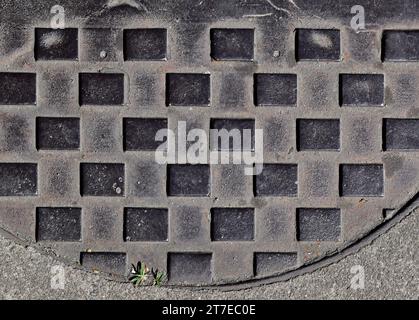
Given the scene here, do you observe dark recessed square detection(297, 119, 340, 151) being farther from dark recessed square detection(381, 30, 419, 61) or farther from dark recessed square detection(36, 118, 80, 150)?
dark recessed square detection(36, 118, 80, 150)

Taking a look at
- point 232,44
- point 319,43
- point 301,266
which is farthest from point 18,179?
point 319,43

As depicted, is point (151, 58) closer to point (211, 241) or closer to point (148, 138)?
point (148, 138)

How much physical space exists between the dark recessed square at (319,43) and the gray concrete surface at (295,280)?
31.6 inches

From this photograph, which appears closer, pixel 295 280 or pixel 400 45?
pixel 400 45

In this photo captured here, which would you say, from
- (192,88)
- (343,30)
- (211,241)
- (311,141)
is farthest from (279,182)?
(343,30)

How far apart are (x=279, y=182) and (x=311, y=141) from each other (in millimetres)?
215

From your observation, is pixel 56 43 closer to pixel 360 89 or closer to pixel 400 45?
pixel 360 89

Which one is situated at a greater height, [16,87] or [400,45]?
[400,45]

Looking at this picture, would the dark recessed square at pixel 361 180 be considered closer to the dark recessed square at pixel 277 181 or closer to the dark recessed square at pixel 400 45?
the dark recessed square at pixel 277 181

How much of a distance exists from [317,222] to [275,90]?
1.90 feet

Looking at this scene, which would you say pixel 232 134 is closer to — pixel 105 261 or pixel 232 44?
pixel 232 44

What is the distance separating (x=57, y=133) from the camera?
89.4 inches

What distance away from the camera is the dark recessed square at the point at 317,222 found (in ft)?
7.62

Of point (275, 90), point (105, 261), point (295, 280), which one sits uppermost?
point (275, 90)
